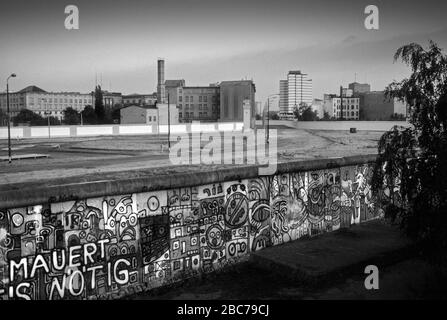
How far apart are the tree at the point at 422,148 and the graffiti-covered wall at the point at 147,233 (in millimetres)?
3109

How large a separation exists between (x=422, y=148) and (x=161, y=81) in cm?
13627

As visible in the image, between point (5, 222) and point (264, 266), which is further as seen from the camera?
point (264, 266)

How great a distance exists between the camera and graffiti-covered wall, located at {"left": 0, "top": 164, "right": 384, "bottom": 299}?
6.31 meters

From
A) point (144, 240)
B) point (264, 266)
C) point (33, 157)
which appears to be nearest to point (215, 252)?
point (264, 266)

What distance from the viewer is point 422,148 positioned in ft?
22.8

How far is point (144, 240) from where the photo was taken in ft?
24.8

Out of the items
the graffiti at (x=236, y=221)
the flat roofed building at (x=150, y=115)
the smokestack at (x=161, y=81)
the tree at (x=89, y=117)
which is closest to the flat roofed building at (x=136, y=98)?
the smokestack at (x=161, y=81)

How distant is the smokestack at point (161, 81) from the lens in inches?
5408

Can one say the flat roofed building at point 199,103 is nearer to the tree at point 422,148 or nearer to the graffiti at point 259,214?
the graffiti at point 259,214

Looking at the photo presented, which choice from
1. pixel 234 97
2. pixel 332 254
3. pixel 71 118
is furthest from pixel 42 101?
pixel 332 254

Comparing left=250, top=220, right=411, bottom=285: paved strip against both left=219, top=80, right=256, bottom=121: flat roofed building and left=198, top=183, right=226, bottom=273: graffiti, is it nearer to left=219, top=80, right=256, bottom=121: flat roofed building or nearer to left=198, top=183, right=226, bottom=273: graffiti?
left=198, top=183, right=226, bottom=273: graffiti

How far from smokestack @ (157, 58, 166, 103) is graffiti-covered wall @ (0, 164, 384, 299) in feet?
427

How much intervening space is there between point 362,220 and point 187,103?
14705 cm
